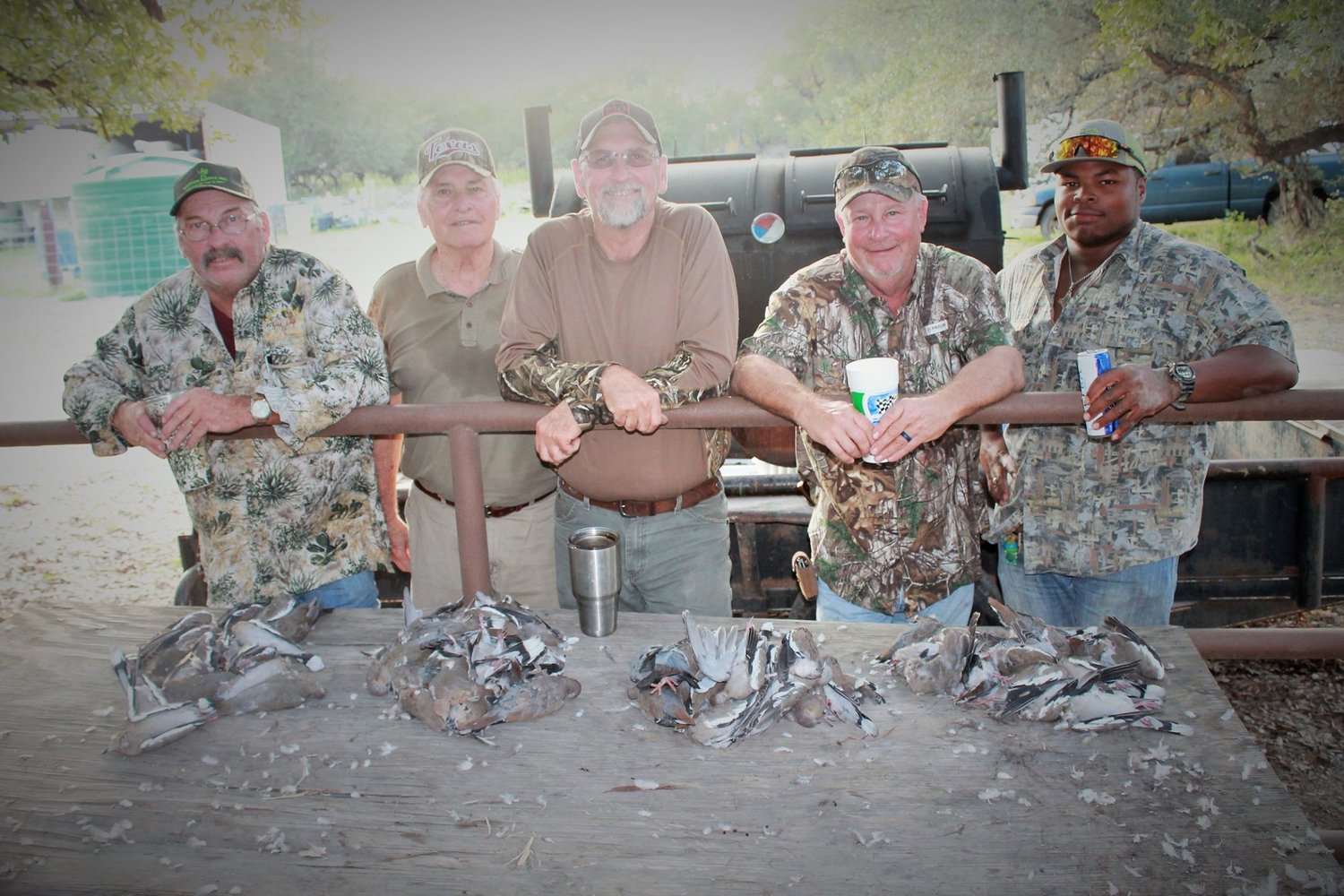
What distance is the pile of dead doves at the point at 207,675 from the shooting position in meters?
2.03

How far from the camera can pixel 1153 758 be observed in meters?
1.78

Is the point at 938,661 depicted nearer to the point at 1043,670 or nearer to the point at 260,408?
the point at 1043,670

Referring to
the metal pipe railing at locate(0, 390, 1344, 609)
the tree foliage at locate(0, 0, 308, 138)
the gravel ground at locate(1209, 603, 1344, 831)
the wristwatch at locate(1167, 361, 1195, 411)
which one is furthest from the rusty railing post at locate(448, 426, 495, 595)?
the tree foliage at locate(0, 0, 308, 138)

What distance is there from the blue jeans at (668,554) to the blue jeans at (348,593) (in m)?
0.62

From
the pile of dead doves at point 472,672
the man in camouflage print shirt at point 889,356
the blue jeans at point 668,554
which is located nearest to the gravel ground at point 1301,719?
the man in camouflage print shirt at point 889,356

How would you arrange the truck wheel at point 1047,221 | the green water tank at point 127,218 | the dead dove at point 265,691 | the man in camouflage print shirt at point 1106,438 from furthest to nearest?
the truck wheel at point 1047,221
the green water tank at point 127,218
the man in camouflage print shirt at point 1106,438
the dead dove at point 265,691

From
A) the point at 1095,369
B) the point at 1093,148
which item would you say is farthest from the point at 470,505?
the point at 1093,148

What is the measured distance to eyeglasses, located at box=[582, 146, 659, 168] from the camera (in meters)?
2.79

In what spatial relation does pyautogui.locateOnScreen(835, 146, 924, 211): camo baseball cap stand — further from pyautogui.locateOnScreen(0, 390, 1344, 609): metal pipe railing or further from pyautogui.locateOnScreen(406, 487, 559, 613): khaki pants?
pyautogui.locateOnScreen(406, 487, 559, 613): khaki pants

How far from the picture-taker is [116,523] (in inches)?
356

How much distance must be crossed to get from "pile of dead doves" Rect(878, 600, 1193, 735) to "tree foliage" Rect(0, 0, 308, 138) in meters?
11.2

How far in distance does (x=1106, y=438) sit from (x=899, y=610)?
2.51 feet

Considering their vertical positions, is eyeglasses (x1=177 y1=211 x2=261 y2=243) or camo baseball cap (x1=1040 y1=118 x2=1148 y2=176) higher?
camo baseball cap (x1=1040 y1=118 x2=1148 y2=176)

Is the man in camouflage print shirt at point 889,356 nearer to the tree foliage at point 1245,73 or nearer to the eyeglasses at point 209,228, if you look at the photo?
the eyeglasses at point 209,228
